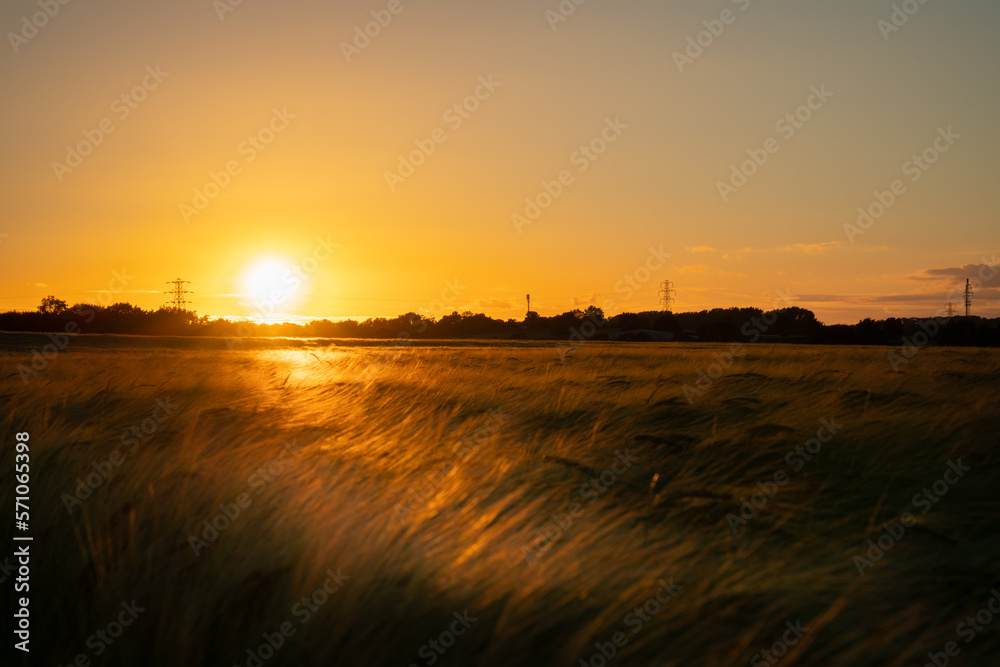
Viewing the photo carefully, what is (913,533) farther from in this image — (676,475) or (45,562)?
(45,562)

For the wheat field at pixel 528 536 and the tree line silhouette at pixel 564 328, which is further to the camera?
the tree line silhouette at pixel 564 328

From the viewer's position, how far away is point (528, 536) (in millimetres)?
2018

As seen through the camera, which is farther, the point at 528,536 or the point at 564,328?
the point at 564,328

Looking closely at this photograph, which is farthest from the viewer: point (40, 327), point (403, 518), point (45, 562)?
point (40, 327)

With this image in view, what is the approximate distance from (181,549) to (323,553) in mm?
660

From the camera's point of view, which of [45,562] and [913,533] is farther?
[45,562]

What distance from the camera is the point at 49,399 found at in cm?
513

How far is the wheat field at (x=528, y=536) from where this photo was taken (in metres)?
1.51

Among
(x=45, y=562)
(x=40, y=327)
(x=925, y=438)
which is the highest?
(x=40, y=327)

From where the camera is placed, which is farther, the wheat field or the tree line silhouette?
the tree line silhouette

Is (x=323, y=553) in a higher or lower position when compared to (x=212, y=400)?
lower

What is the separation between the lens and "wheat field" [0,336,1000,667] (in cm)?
151

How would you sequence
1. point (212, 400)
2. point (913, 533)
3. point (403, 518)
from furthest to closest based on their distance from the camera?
point (212, 400) → point (403, 518) → point (913, 533)

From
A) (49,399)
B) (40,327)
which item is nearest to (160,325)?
(40,327)
